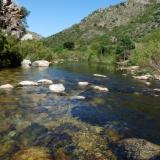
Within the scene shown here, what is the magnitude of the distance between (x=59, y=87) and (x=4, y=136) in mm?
21430

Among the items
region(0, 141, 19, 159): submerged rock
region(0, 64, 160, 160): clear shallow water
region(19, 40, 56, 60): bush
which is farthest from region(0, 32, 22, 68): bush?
region(0, 141, 19, 159): submerged rock

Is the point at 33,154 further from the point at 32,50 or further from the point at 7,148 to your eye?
the point at 32,50

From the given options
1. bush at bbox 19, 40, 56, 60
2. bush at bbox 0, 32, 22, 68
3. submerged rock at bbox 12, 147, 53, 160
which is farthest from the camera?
bush at bbox 19, 40, 56, 60

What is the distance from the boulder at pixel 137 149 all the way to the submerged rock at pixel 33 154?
4.42 metres

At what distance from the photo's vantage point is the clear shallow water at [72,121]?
20.5m

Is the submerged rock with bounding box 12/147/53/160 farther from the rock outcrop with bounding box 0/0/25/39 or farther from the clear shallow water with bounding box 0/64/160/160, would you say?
the rock outcrop with bounding box 0/0/25/39

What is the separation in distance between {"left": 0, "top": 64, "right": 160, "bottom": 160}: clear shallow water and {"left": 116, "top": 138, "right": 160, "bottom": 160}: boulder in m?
0.81

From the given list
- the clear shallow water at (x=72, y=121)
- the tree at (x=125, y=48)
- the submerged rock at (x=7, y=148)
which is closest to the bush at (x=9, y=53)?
the clear shallow water at (x=72, y=121)

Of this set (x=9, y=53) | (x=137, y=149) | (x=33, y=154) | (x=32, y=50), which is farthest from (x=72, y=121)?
(x=32, y=50)

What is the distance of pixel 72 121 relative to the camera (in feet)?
88.2

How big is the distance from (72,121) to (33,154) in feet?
27.0

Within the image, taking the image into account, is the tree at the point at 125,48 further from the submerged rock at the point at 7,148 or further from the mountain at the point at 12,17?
the submerged rock at the point at 7,148

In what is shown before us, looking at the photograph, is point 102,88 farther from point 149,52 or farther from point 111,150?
point 149,52

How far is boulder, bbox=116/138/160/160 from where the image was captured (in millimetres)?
19511
